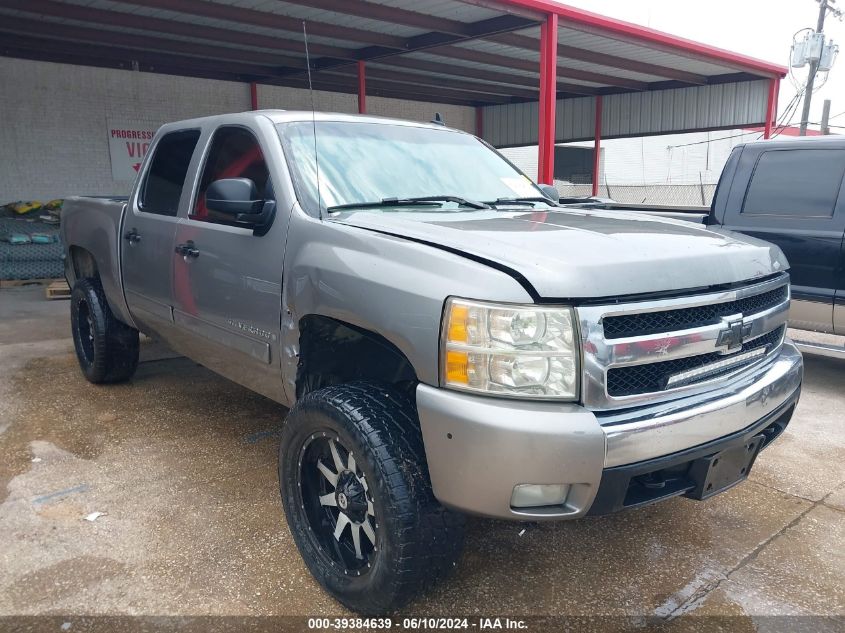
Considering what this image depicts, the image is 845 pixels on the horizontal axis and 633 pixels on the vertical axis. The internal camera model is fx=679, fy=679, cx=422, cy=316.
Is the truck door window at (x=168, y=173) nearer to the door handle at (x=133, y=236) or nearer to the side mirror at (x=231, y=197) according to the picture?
the door handle at (x=133, y=236)

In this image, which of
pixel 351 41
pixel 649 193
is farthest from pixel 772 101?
pixel 649 193

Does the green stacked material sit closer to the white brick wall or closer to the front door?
the white brick wall

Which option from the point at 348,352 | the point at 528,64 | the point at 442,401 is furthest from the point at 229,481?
the point at 528,64

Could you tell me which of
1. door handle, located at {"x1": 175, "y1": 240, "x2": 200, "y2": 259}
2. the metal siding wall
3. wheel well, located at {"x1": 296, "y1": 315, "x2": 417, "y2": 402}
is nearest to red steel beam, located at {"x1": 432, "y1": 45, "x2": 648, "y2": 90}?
the metal siding wall

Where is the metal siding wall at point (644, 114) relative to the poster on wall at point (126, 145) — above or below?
above

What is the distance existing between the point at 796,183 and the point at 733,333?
12.2 ft

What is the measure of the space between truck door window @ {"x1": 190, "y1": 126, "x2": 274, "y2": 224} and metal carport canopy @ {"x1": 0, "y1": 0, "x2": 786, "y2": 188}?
6.04 m

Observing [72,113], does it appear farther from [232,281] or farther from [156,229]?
[232,281]

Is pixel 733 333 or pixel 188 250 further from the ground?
pixel 188 250

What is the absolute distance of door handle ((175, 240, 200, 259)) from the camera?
346 centimetres

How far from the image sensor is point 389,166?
10.8 feet

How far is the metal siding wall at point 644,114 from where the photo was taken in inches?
612

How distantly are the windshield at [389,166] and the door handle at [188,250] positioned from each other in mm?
766

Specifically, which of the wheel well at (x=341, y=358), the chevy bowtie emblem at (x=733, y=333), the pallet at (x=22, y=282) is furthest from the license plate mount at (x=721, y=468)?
the pallet at (x=22, y=282)
